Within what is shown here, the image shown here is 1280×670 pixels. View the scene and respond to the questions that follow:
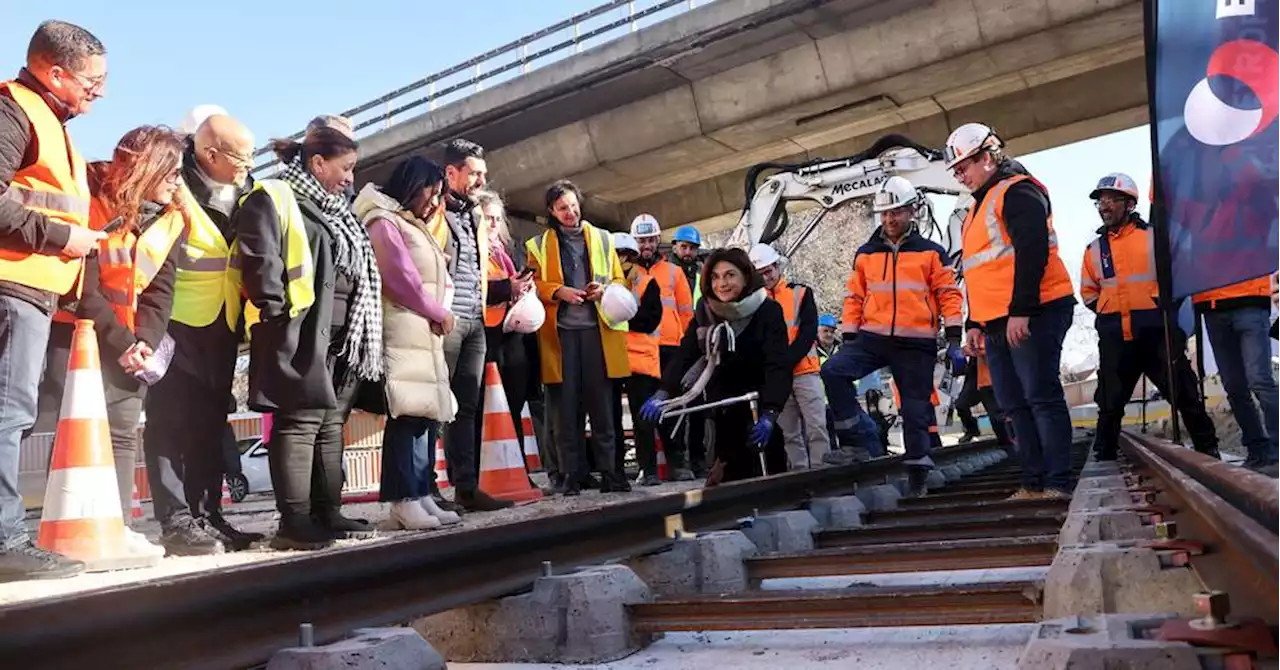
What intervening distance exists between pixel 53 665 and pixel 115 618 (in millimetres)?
139

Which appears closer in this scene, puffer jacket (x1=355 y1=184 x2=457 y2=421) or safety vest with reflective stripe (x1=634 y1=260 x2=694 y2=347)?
puffer jacket (x1=355 y1=184 x2=457 y2=421)

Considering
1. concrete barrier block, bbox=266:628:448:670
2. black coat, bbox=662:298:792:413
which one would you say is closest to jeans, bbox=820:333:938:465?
black coat, bbox=662:298:792:413

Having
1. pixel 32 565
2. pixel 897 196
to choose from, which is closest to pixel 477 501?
pixel 32 565

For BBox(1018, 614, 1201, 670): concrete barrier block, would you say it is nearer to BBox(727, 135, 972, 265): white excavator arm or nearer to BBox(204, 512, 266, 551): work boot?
BBox(204, 512, 266, 551): work boot

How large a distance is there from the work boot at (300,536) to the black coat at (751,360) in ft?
8.61

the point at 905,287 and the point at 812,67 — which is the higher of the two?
the point at 812,67

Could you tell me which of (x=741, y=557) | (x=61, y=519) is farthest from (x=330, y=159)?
(x=741, y=557)

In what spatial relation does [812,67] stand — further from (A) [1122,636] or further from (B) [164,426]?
(A) [1122,636]

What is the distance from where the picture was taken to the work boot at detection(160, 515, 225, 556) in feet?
14.5

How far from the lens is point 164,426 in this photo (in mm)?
4711

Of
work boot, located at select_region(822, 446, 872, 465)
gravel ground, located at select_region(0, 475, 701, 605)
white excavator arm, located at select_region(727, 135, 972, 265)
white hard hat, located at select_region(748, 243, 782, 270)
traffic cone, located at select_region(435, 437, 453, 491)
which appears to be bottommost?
gravel ground, located at select_region(0, 475, 701, 605)

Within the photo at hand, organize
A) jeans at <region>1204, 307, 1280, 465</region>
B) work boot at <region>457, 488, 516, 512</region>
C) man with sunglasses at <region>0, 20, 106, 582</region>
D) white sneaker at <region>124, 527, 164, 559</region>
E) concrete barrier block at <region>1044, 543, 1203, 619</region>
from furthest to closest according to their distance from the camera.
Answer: jeans at <region>1204, 307, 1280, 465</region> < work boot at <region>457, 488, 516, 512</region> < white sneaker at <region>124, 527, 164, 559</region> < man with sunglasses at <region>0, 20, 106, 582</region> < concrete barrier block at <region>1044, 543, 1203, 619</region>

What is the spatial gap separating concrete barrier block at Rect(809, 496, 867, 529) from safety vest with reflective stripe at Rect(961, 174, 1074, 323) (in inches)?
53.9

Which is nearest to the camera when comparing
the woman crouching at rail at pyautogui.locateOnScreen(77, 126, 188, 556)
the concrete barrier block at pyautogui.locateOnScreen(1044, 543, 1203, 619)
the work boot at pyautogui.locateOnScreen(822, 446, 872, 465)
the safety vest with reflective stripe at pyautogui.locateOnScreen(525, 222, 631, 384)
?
the concrete barrier block at pyautogui.locateOnScreen(1044, 543, 1203, 619)
